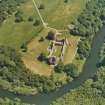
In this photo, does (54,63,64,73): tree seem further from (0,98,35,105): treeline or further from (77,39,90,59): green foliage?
(0,98,35,105): treeline

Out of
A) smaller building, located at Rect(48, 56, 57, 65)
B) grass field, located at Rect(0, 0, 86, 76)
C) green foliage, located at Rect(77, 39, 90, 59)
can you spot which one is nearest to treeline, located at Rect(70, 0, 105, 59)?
green foliage, located at Rect(77, 39, 90, 59)

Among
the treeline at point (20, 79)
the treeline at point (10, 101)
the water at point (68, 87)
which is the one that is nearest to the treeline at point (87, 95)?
the water at point (68, 87)

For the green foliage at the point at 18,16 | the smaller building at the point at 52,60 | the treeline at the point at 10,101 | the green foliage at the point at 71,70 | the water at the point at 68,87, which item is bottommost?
the water at the point at 68,87

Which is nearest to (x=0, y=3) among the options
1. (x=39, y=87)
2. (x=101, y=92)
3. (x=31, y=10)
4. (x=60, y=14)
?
(x=31, y=10)

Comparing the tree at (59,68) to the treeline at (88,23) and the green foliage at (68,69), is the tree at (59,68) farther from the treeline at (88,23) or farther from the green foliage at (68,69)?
the treeline at (88,23)

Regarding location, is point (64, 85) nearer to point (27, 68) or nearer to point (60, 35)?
point (27, 68)

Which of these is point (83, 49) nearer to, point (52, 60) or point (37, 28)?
point (52, 60)
